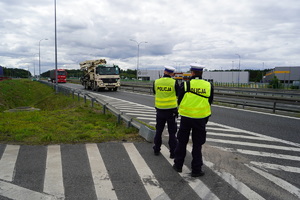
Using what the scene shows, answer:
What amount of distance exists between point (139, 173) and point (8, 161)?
265cm

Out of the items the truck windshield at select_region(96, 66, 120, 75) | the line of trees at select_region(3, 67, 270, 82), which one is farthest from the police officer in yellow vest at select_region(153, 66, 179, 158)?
the line of trees at select_region(3, 67, 270, 82)

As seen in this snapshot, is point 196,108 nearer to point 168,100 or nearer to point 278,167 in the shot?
→ point 168,100

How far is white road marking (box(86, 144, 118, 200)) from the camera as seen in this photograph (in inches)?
150

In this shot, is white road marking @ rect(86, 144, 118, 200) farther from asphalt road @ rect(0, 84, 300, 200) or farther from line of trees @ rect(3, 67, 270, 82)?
line of trees @ rect(3, 67, 270, 82)

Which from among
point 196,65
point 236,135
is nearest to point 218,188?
point 196,65

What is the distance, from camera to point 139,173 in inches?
181

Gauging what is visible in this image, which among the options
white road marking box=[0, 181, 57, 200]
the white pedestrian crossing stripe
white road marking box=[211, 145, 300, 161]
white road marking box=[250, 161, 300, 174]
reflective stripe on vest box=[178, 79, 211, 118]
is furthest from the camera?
white road marking box=[211, 145, 300, 161]

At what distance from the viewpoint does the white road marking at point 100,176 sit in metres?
3.81

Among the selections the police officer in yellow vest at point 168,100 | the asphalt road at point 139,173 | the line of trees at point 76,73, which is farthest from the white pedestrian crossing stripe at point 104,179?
the line of trees at point 76,73

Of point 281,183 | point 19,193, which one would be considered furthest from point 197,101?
point 19,193

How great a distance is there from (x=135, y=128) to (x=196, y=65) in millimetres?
3571

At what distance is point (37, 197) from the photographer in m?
3.67

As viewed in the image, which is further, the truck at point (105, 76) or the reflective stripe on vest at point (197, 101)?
the truck at point (105, 76)

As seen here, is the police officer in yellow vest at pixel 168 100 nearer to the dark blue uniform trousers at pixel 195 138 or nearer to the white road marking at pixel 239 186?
the dark blue uniform trousers at pixel 195 138
